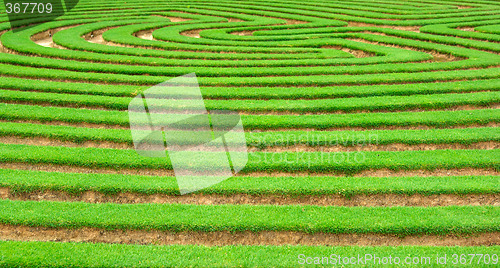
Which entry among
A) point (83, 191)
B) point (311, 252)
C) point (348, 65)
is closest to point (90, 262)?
point (83, 191)

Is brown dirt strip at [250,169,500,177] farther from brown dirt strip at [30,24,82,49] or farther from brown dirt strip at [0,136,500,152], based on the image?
brown dirt strip at [30,24,82,49]

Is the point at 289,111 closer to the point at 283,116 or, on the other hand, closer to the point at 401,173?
the point at 283,116

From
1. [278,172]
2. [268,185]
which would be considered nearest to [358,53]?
[278,172]

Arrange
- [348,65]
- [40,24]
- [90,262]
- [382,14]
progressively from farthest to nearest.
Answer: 1. [382,14]
2. [40,24]
3. [348,65]
4. [90,262]

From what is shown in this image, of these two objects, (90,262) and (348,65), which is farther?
(348,65)

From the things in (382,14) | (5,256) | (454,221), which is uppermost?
(382,14)

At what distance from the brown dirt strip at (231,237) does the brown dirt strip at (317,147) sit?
163 inches

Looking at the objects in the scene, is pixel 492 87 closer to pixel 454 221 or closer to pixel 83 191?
A: pixel 454 221

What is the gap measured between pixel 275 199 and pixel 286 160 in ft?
6.25

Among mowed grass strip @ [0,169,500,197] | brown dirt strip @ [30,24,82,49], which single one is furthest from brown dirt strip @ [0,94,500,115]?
brown dirt strip @ [30,24,82,49]

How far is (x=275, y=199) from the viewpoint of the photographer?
10281 millimetres

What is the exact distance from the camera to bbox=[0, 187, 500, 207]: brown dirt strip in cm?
1011

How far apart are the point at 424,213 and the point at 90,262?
8.92 m

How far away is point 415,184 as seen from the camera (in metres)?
10.4
